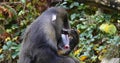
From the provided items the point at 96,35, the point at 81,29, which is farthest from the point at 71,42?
the point at 81,29

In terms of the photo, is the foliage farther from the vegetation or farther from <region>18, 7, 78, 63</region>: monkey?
<region>18, 7, 78, 63</region>: monkey

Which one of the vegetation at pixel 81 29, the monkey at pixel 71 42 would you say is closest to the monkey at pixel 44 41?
the monkey at pixel 71 42

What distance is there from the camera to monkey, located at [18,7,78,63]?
361cm

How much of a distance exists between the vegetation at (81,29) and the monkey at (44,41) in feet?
3.39

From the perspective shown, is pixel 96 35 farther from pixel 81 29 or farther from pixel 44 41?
pixel 44 41

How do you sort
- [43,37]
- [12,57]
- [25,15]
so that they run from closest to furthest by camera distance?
[43,37], [12,57], [25,15]

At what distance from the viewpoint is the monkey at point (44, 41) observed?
361cm

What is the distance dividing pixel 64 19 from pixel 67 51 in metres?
0.34

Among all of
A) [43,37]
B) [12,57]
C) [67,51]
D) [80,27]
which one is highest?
[43,37]

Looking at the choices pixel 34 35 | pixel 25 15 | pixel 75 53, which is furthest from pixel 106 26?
pixel 25 15

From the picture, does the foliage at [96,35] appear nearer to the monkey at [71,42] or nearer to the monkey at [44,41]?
the monkey at [71,42]

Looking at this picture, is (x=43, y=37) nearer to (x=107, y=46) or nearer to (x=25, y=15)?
(x=107, y=46)

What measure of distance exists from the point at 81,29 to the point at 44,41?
2.47 metres

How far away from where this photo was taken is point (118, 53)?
4.63m
